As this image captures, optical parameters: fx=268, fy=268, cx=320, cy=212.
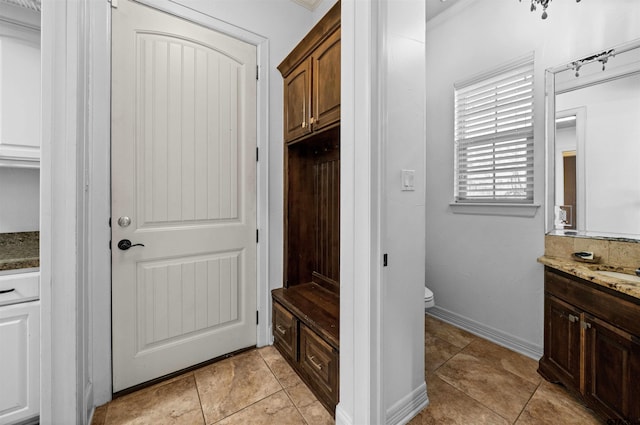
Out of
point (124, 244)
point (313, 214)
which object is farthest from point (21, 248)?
point (313, 214)

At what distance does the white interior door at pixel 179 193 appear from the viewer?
1.60 metres

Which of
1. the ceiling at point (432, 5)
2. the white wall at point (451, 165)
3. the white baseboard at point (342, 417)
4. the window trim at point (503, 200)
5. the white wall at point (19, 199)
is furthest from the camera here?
the ceiling at point (432, 5)

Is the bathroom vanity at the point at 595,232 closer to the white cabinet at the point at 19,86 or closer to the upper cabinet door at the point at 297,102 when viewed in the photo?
the upper cabinet door at the point at 297,102

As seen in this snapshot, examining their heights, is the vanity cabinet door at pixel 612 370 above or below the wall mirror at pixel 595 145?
below

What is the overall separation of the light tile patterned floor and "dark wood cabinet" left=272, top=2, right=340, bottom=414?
0.57ft

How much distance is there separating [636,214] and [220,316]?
2658 millimetres

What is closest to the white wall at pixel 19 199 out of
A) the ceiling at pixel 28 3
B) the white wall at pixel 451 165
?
the ceiling at pixel 28 3

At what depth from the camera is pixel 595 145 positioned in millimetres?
1668

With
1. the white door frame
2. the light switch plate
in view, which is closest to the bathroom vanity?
the light switch plate

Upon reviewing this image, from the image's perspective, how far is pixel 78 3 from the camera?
124cm

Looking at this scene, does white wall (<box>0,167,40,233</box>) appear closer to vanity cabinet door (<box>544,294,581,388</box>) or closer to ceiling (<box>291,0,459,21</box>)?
ceiling (<box>291,0,459,21</box>)

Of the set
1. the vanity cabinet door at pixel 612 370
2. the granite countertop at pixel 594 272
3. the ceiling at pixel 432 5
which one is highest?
the ceiling at pixel 432 5

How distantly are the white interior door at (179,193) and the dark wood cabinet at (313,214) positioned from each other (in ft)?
0.93

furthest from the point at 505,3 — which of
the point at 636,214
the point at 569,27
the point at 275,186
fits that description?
the point at 275,186
